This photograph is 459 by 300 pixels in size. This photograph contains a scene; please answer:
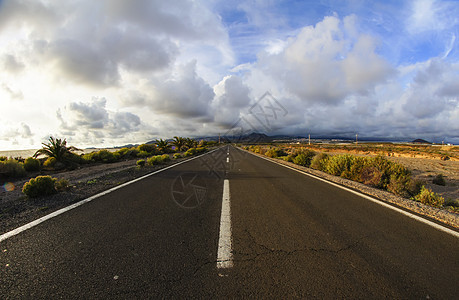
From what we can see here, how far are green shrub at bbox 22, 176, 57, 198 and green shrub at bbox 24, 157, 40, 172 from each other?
7772 mm

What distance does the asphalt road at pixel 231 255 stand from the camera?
1.89m

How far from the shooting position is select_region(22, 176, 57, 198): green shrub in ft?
15.6

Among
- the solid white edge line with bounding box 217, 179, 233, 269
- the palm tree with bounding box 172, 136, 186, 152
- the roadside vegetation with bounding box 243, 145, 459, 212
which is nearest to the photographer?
the solid white edge line with bounding box 217, 179, 233, 269

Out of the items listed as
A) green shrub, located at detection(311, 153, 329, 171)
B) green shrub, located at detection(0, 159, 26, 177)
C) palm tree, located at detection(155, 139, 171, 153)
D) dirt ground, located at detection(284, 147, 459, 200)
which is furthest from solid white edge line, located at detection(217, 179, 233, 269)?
palm tree, located at detection(155, 139, 171, 153)

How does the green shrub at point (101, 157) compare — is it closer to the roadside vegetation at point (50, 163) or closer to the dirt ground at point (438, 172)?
the roadside vegetation at point (50, 163)

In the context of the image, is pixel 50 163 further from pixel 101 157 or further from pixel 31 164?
pixel 101 157

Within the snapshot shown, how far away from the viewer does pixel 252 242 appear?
2.76m

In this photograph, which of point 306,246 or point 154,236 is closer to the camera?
point 306,246

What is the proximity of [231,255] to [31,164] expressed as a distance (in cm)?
1372

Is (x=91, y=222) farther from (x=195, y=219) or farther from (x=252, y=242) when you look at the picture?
(x=252, y=242)

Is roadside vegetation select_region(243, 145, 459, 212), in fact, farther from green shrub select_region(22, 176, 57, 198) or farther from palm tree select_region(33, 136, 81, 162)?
palm tree select_region(33, 136, 81, 162)

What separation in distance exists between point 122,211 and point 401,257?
4.90 metres

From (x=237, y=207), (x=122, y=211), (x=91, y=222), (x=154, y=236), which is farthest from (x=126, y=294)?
(x=237, y=207)

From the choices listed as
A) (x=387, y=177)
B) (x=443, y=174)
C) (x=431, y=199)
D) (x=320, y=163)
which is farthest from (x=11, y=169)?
(x=443, y=174)
